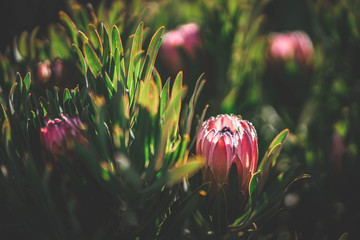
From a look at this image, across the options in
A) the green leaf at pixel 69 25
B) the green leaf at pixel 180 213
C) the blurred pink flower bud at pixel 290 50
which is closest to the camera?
the green leaf at pixel 180 213

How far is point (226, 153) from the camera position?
0.39 metres

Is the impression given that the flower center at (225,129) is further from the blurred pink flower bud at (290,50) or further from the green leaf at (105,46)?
the blurred pink flower bud at (290,50)

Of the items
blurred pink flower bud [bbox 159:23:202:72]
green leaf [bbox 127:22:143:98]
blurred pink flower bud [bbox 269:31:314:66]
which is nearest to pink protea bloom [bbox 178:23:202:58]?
blurred pink flower bud [bbox 159:23:202:72]

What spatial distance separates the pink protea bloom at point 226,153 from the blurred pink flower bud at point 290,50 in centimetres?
42

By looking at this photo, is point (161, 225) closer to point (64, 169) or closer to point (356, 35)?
point (64, 169)

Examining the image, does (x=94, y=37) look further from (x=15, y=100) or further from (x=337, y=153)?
(x=337, y=153)

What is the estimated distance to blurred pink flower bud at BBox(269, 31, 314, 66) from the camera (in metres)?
0.77

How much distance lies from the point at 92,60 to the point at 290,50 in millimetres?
542

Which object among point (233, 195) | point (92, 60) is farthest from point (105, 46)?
point (233, 195)

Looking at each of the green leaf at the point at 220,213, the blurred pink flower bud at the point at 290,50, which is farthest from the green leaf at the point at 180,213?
the blurred pink flower bud at the point at 290,50

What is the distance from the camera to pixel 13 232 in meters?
0.37

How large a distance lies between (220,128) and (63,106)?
0.20m

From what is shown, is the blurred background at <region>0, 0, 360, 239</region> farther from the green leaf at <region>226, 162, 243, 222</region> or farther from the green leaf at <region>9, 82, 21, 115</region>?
the green leaf at <region>9, 82, 21, 115</region>

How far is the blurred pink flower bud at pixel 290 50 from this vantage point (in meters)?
0.77
